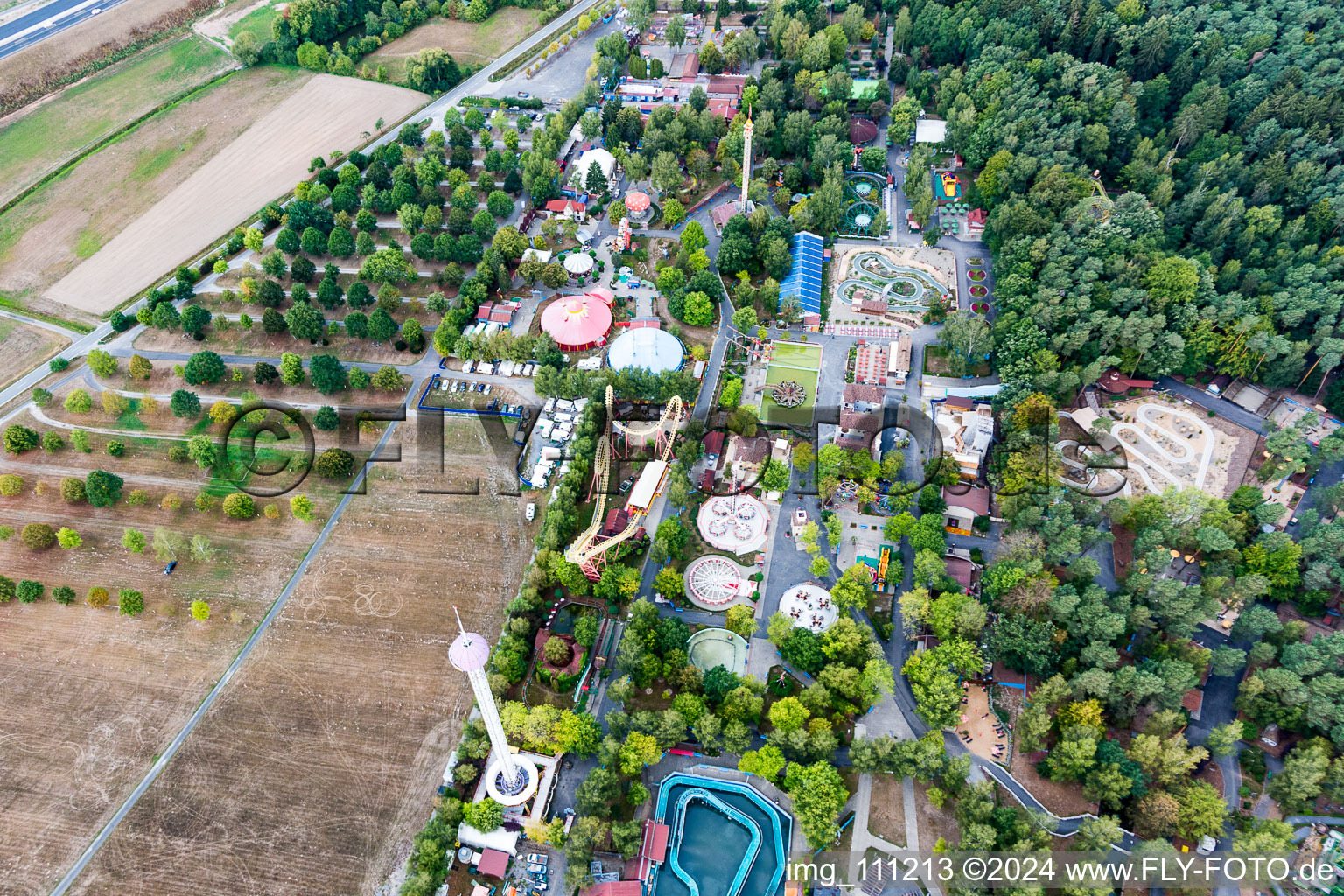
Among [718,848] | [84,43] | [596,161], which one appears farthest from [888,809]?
[84,43]

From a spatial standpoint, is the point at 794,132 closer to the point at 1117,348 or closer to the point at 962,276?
the point at 962,276

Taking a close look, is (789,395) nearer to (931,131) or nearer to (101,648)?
(931,131)

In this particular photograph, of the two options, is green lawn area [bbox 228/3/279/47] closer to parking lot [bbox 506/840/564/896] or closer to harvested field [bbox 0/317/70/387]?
harvested field [bbox 0/317/70/387]

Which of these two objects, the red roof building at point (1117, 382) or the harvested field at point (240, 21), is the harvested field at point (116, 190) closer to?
the harvested field at point (240, 21)

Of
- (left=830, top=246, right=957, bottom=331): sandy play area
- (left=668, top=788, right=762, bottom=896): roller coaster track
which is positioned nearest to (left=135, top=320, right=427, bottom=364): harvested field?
(left=830, top=246, right=957, bottom=331): sandy play area

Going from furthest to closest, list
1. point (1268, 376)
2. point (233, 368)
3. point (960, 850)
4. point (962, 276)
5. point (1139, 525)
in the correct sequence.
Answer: point (962, 276), point (233, 368), point (1268, 376), point (1139, 525), point (960, 850)

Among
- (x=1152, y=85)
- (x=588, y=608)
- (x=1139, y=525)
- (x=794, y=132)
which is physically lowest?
(x=588, y=608)

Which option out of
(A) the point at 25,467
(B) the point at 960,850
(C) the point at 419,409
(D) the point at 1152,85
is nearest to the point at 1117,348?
(D) the point at 1152,85
